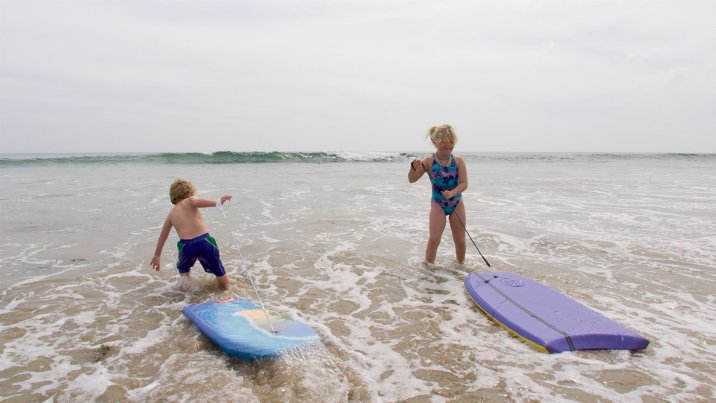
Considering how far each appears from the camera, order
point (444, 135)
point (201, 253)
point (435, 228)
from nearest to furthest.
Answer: point (201, 253) → point (444, 135) → point (435, 228)

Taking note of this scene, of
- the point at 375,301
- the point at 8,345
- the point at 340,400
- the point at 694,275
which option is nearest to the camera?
the point at 340,400

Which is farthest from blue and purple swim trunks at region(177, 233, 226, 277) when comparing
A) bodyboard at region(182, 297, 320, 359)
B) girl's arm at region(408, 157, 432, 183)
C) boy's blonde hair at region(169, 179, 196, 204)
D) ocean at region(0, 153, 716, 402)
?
girl's arm at region(408, 157, 432, 183)

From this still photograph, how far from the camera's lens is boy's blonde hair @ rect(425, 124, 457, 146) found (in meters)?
5.72

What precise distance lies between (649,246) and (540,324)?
453cm

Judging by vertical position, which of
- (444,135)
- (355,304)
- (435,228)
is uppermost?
(444,135)

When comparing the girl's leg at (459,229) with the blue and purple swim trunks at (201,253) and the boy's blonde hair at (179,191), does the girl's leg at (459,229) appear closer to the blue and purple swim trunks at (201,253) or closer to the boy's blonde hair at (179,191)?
the blue and purple swim trunks at (201,253)

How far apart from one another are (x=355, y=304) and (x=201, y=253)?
74.7 inches

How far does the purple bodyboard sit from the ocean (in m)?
0.10

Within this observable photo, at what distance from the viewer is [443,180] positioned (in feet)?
19.4

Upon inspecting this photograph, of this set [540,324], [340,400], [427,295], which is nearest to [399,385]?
[340,400]

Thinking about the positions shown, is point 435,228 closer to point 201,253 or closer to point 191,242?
point 201,253

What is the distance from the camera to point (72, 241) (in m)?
7.09

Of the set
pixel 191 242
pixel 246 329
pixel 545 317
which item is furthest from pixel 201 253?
pixel 545 317

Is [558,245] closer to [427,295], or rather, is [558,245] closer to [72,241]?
[427,295]
